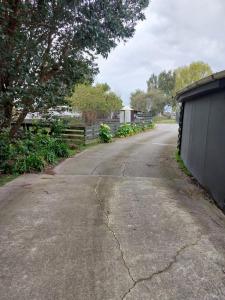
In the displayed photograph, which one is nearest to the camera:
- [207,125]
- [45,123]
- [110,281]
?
[110,281]

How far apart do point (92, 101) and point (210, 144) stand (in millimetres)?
24231

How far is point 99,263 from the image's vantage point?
376 centimetres

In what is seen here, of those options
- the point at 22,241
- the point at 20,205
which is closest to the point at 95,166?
the point at 20,205

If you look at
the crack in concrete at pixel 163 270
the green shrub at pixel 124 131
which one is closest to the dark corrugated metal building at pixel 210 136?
the crack in concrete at pixel 163 270

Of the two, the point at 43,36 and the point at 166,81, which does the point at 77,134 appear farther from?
the point at 166,81

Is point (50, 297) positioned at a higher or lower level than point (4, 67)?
lower

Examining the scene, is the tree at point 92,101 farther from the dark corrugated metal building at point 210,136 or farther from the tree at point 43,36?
the dark corrugated metal building at point 210,136

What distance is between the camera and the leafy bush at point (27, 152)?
362 inches

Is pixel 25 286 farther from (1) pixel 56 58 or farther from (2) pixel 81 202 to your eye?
(1) pixel 56 58

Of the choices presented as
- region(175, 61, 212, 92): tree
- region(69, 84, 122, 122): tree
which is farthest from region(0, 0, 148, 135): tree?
region(175, 61, 212, 92): tree

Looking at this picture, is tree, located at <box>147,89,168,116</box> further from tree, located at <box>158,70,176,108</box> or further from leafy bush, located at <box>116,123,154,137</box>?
leafy bush, located at <box>116,123,154,137</box>

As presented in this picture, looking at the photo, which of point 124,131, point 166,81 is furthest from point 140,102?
point 124,131

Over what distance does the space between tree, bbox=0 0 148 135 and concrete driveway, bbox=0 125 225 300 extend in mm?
2894

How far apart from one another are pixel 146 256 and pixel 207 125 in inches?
175
